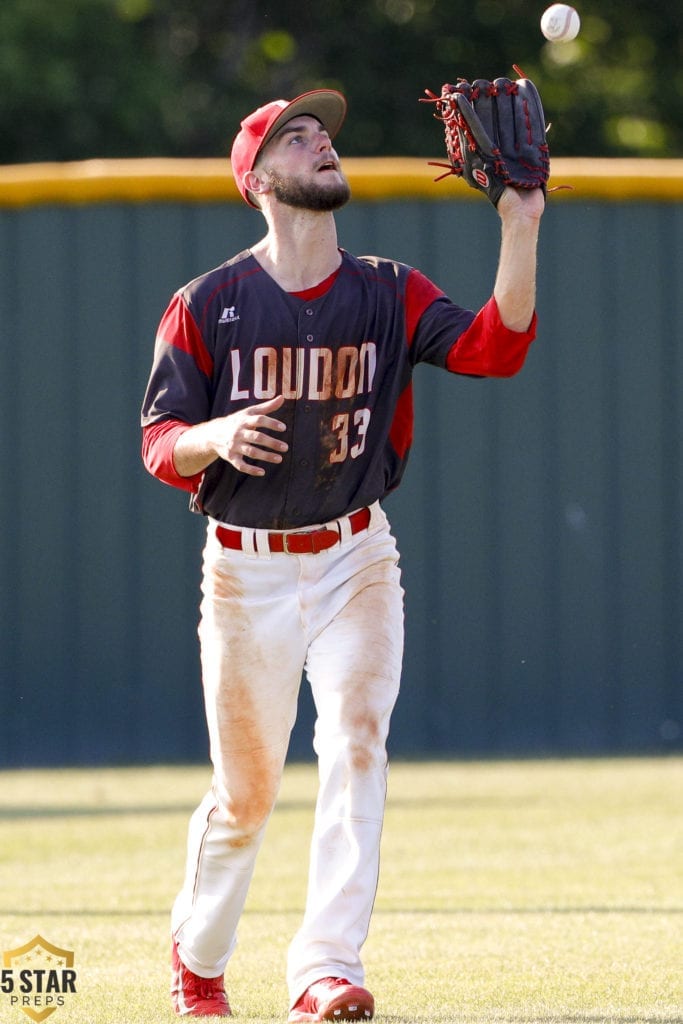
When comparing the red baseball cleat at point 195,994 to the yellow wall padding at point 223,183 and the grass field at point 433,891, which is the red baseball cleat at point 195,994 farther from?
the yellow wall padding at point 223,183

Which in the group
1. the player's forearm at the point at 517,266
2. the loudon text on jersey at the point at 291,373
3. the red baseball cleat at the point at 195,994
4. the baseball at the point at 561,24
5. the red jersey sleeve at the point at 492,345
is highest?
the baseball at the point at 561,24

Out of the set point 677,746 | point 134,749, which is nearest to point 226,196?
point 134,749

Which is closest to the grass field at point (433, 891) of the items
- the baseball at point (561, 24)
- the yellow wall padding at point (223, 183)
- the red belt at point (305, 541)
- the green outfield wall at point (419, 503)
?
the green outfield wall at point (419, 503)

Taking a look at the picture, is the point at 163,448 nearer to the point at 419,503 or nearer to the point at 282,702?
the point at 282,702

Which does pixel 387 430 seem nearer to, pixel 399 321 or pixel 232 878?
pixel 399 321

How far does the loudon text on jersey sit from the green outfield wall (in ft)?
20.3

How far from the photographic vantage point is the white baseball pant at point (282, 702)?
4.66 m

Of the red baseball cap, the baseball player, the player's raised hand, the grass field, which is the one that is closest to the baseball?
the red baseball cap

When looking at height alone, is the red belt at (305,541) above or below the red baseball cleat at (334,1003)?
above

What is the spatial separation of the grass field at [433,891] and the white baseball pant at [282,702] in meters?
0.33

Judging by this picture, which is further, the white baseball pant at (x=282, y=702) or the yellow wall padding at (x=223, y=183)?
the yellow wall padding at (x=223, y=183)

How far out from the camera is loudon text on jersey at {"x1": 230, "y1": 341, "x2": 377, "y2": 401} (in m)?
4.87

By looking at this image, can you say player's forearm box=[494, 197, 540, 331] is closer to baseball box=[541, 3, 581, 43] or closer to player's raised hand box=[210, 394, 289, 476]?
player's raised hand box=[210, 394, 289, 476]

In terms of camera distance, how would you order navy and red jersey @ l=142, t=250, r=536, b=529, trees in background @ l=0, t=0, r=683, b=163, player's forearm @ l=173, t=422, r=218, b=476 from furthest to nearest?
trees in background @ l=0, t=0, r=683, b=163
navy and red jersey @ l=142, t=250, r=536, b=529
player's forearm @ l=173, t=422, r=218, b=476
